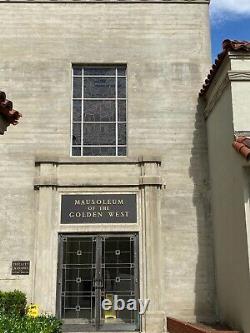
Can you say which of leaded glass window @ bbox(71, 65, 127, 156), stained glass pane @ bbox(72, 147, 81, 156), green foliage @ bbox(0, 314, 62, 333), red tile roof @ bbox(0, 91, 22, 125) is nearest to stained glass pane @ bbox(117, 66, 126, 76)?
leaded glass window @ bbox(71, 65, 127, 156)

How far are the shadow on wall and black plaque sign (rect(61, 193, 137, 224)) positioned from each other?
1.79m

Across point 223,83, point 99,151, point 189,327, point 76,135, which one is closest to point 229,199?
point 223,83

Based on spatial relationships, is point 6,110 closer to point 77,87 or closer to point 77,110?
point 77,110

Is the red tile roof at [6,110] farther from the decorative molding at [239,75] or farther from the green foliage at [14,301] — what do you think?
the green foliage at [14,301]

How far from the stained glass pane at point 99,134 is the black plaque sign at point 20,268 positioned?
374 centimetres

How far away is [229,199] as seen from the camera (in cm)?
1059

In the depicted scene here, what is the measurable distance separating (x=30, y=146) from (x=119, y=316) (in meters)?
5.18

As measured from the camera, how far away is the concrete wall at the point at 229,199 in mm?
9438

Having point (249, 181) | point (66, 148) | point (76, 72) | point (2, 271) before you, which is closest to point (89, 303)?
point (2, 271)

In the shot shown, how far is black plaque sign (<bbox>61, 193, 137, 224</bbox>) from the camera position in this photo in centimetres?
1238

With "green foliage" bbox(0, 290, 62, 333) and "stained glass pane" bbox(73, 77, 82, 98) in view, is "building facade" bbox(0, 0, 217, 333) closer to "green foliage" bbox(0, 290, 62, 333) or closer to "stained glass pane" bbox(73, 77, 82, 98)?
"stained glass pane" bbox(73, 77, 82, 98)

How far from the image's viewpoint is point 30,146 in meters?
13.0

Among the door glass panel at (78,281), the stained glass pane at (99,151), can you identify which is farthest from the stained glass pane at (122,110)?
the door glass panel at (78,281)

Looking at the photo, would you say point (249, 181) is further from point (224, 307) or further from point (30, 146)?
point (30, 146)
